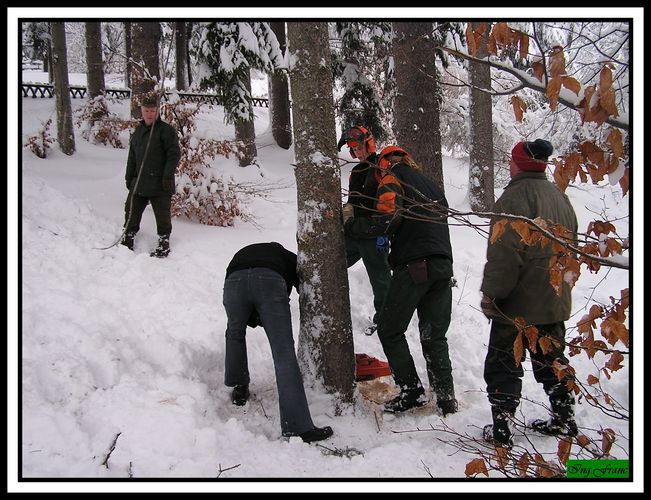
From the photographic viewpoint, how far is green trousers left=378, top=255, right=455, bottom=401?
12.6 feet

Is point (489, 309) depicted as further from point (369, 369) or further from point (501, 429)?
point (369, 369)

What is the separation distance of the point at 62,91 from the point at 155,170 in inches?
178

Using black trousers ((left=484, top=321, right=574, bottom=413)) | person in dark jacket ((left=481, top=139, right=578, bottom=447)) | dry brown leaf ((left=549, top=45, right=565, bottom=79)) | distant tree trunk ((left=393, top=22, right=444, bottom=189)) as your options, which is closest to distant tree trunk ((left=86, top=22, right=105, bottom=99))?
distant tree trunk ((left=393, top=22, right=444, bottom=189))

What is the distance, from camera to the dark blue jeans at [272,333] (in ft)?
11.6

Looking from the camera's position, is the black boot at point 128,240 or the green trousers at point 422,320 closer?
the green trousers at point 422,320

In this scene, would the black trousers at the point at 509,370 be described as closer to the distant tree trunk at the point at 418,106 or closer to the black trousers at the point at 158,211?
the distant tree trunk at the point at 418,106

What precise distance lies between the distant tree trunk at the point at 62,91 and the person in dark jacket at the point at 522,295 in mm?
8313

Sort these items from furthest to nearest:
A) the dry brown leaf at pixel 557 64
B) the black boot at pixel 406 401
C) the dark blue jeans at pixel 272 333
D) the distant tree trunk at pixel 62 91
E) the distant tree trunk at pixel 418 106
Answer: the distant tree trunk at pixel 62 91 → the distant tree trunk at pixel 418 106 → the black boot at pixel 406 401 → the dark blue jeans at pixel 272 333 → the dry brown leaf at pixel 557 64

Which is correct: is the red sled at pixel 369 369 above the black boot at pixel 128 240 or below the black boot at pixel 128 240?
below

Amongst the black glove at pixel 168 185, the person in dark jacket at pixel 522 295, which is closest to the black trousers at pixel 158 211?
Answer: the black glove at pixel 168 185

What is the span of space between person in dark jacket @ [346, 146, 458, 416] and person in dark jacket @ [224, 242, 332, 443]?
74 centimetres

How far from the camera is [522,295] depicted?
11.5ft

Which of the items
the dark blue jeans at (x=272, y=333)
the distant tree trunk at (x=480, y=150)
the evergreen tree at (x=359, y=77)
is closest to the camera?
the dark blue jeans at (x=272, y=333)
